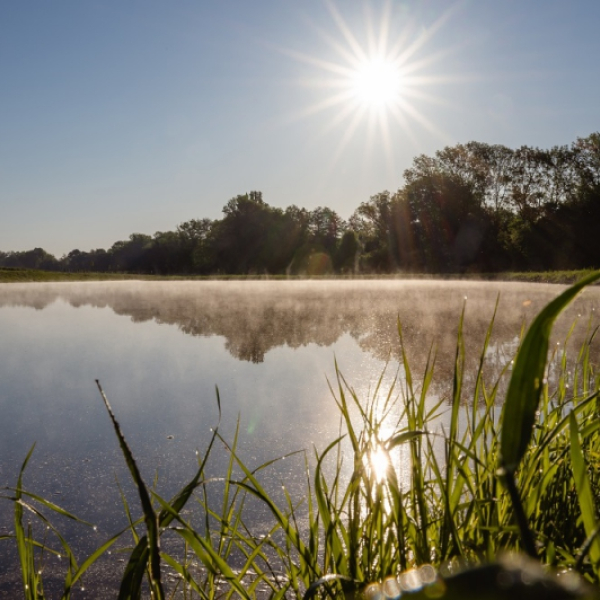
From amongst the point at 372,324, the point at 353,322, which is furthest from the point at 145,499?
the point at 353,322

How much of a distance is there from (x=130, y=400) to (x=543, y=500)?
2.27 m

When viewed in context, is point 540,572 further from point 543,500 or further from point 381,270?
point 381,270

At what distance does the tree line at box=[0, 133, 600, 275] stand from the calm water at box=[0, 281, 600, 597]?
1996 cm

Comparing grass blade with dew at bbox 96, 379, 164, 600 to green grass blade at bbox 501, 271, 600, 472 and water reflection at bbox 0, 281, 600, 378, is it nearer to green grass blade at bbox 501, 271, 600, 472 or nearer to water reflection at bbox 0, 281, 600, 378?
green grass blade at bbox 501, 271, 600, 472

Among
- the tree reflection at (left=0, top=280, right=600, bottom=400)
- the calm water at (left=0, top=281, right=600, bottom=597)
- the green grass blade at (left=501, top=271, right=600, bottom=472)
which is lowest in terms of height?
the calm water at (left=0, top=281, right=600, bottom=597)

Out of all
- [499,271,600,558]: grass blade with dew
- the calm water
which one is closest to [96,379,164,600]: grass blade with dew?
[499,271,600,558]: grass blade with dew

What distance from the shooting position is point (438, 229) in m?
29.6

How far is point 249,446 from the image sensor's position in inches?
89.7

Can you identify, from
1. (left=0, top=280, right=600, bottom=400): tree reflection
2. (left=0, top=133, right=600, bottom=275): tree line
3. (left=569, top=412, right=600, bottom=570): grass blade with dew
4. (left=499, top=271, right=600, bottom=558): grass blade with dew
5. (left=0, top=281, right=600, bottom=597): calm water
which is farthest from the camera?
(left=0, top=133, right=600, bottom=275): tree line

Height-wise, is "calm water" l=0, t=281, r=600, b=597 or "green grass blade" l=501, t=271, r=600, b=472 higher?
"green grass blade" l=501, t=271, r=600, b=472

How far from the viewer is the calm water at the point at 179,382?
2.01m

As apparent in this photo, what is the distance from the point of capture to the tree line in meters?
25.3

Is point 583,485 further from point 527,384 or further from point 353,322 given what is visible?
point 353,322

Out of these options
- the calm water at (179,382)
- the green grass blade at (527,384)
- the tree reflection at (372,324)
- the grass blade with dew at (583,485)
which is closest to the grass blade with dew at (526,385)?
the green grass blade at (527,384)
